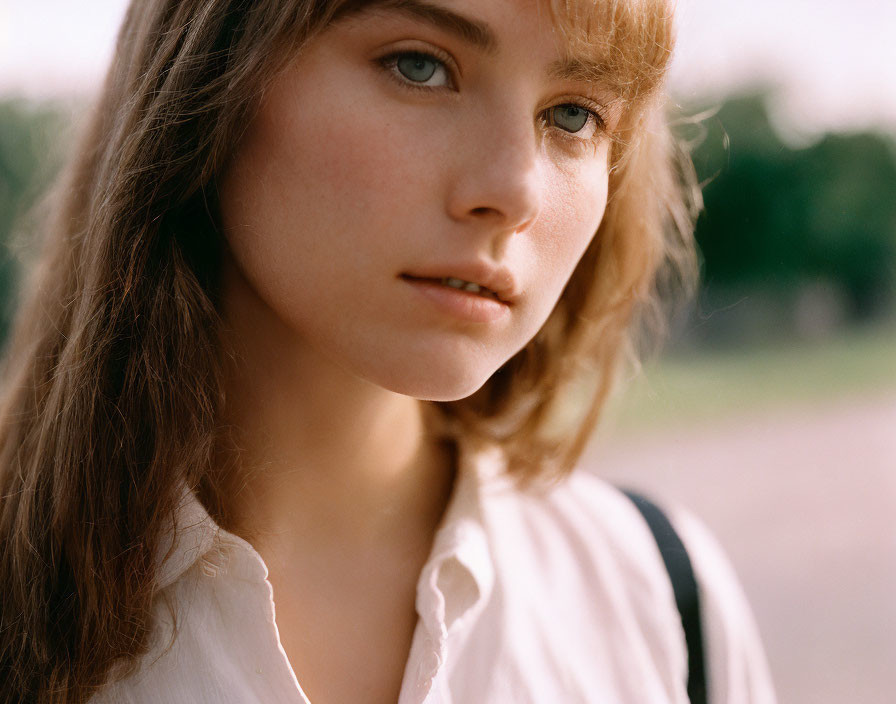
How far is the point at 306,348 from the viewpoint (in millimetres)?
1092

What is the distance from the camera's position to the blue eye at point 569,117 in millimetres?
1021

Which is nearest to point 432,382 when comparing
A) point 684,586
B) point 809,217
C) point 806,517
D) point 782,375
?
point 684,586

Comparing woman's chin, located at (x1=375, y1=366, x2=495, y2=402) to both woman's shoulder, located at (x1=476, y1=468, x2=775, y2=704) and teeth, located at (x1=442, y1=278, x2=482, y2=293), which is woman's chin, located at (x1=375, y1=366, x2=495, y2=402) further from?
woman's shoulder, located at (x1=476, y1=468, x2=775, y2=704)

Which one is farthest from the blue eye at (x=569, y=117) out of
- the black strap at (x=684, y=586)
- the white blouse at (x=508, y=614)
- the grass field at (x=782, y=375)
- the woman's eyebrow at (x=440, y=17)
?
the grass field at (x=782, y=375)

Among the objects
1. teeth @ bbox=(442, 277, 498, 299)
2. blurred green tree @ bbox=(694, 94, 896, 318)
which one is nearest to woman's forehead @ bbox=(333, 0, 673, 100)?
teeth @ bbox=(442, 277, 498, 299)

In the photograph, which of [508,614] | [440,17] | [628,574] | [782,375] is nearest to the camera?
[440,17]

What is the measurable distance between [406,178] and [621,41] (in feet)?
1.03

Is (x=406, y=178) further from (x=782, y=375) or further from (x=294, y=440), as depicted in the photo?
(x=782, y=375)

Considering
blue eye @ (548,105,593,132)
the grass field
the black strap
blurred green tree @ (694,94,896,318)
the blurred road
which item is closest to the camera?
blue eye @ (548,105,593,132)

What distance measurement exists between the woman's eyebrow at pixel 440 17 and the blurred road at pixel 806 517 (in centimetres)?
83

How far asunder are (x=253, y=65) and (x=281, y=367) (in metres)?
0.37

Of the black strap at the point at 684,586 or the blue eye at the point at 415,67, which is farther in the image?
the black strap at the point at 684,586

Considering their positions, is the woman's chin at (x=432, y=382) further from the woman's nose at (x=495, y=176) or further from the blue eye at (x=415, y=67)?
the blue eye at (x=415, y=67)

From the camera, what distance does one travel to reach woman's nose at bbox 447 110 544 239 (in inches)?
36.3
